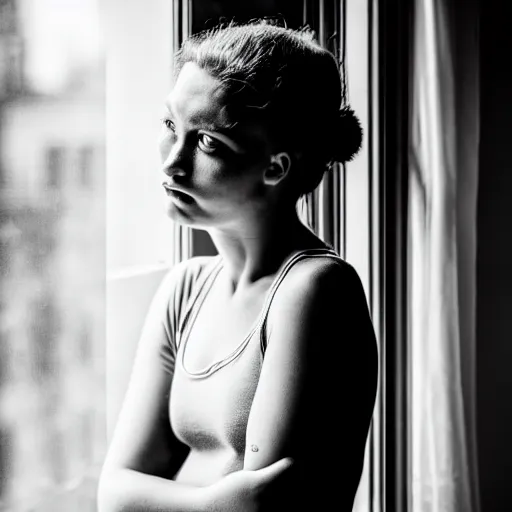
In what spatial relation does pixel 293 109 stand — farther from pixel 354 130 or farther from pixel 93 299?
pixel 93 299

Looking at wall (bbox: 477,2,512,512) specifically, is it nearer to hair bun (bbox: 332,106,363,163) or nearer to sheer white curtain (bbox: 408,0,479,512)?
sheer white curtain (bbox: 408,0,479,512)

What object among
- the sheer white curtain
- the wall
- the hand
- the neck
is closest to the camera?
the hand

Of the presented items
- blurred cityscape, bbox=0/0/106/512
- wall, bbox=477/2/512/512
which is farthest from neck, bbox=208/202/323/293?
wall, bbox=477/2/512/512

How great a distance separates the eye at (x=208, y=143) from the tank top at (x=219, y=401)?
0.18m

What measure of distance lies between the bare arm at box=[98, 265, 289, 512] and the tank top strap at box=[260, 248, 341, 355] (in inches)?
6.4

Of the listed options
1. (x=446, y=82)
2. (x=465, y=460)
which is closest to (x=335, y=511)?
(x=465, y=460)

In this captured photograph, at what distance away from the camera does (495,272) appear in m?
1.64

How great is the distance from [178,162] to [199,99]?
0.09 meters

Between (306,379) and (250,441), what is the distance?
11 centimetres

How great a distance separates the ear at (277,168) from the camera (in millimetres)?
857

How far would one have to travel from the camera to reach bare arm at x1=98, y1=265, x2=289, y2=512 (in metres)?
0.79

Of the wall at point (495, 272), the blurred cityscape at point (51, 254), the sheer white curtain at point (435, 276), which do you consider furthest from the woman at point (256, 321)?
the wall at point (495, 272)

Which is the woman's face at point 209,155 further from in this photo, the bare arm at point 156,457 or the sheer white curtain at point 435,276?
the sheer white curtain at point 435,276

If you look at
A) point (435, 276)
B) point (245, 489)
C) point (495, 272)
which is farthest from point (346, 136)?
point (495, 272)
